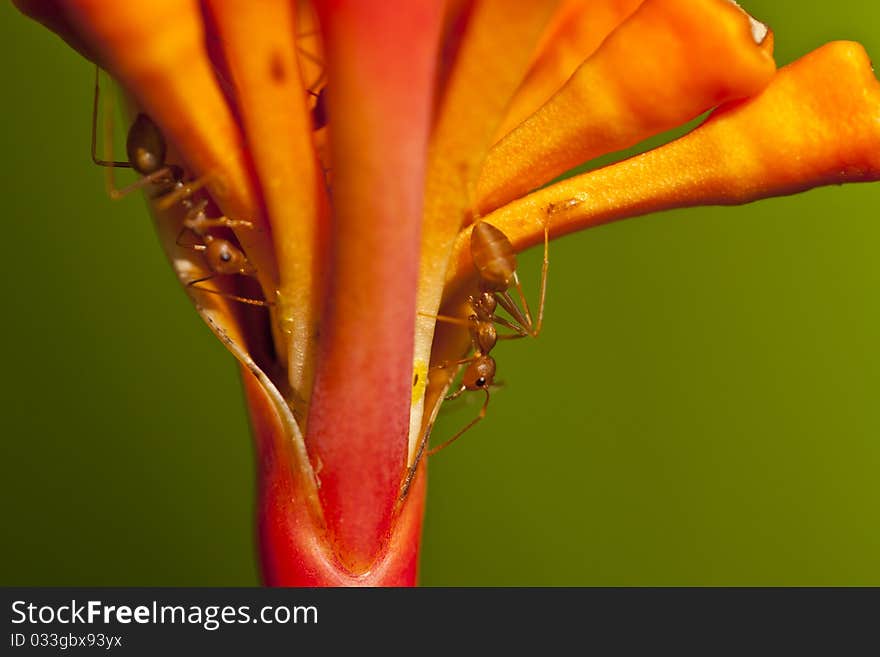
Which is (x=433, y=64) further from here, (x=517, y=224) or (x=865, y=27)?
(x=865, y=27)

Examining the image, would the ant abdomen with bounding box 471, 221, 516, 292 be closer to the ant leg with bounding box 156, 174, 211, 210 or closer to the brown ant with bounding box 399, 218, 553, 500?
the brown ant with bounding box 399, 218, 553, 500

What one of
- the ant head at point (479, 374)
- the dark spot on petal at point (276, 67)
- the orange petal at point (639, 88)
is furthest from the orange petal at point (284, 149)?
the ant head at point (479, 374)

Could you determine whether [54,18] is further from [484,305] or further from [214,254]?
[484,305]

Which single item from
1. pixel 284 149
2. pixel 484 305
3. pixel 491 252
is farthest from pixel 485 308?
pixel 284 149

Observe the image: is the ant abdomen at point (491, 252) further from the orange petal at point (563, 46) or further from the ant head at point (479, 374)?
the ant head at point (479, 374)

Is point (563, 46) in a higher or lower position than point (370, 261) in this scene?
higher

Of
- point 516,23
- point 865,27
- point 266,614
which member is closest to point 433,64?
point 516,23
